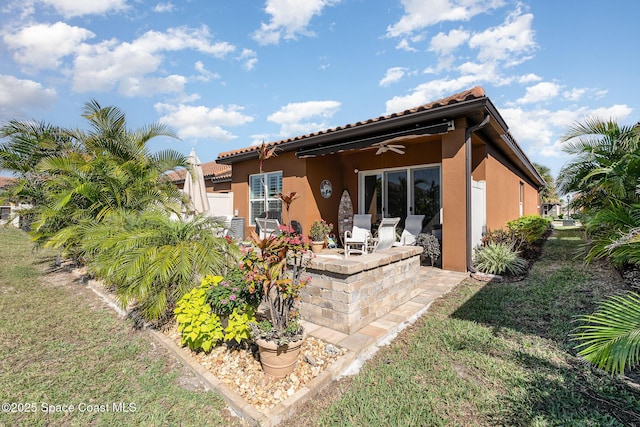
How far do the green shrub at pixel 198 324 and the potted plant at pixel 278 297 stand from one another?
513 millimetres

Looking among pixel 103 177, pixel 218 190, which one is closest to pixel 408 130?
pixel 103 177

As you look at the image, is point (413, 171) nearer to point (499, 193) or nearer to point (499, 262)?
point (499, 193)

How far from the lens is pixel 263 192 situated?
11.0 metres

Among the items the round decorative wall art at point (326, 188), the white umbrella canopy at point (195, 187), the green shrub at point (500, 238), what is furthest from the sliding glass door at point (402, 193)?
the white umbrella canopy at point (195, 187)

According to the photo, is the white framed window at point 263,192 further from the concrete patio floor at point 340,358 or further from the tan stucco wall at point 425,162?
the concrete patio floor at point 340,358

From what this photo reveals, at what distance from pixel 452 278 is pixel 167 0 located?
9025mm

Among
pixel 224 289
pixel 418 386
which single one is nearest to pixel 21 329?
pixel 224 289

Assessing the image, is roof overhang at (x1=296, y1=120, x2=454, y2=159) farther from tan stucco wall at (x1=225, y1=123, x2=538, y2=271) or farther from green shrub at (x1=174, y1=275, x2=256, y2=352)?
green shrub at (x1=174, y1=275, x2=256, y2=352)

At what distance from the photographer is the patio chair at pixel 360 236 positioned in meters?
7.77

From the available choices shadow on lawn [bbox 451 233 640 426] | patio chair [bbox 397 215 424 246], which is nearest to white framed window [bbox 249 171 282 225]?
patio chair [bbox 397 215 424 246]

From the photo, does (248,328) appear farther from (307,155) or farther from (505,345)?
(307,155)

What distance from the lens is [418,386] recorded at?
2.53m

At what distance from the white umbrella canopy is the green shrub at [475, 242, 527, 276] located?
6.98 metres

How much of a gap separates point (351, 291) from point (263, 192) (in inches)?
321
